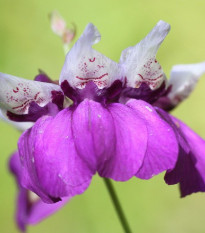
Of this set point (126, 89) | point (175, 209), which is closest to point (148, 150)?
point (126, 89)

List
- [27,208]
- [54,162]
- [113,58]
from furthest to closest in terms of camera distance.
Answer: [113,58]
[27,208]
[54,162]

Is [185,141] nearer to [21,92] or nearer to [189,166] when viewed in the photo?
[189,166]

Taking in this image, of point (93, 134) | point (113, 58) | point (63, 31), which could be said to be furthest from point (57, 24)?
point (113, 58)

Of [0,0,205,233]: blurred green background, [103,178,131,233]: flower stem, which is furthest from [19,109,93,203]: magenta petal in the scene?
[0,0,205,233]: blurred green background

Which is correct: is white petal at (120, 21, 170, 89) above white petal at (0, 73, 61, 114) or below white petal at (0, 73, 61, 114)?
above

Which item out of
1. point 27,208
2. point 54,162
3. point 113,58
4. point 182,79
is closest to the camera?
point 54,162

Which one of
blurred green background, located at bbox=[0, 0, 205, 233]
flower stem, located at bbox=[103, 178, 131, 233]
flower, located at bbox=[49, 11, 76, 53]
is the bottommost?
blurred green background, located at bbox=[0, 0, 205, 233]

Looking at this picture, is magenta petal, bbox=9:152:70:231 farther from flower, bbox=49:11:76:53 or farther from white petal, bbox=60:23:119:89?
white petal, bbox=60:23:119:89
